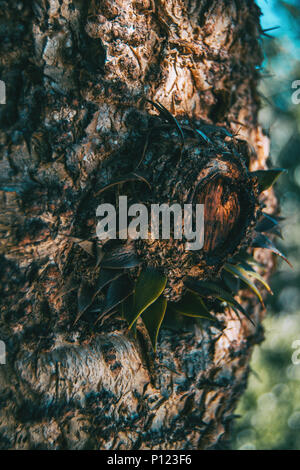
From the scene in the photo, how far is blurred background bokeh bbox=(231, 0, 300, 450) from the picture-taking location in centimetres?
127

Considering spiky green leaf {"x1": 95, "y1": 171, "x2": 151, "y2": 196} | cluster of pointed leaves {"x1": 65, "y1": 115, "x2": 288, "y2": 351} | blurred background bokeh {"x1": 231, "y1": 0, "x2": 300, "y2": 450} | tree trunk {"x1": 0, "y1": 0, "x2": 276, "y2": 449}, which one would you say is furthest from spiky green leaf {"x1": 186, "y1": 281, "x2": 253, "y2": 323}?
blurred background bokeh {"x1": 231, "y1": 0, "x2": 300, "y2": 450}

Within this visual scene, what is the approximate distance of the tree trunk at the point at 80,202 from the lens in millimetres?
646

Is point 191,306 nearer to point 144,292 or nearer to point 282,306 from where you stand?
point 144,292

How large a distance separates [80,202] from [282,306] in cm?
134

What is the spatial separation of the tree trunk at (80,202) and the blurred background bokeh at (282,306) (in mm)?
565

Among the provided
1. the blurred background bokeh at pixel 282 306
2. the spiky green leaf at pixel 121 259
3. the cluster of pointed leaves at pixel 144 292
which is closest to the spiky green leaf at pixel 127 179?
the cluster of pointed leaves at pixel 144 292

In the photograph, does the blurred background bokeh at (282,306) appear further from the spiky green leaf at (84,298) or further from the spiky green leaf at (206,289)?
the spiky green leaf at (84,298)

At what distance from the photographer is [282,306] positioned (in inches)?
63.9

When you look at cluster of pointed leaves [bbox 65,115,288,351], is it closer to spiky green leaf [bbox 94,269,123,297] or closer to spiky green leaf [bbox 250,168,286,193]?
spiky green leaf [bbox 94,269,123,297]

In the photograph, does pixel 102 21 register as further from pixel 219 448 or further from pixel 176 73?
pixel 219 448

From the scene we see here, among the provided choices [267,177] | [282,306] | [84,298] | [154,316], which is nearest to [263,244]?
[267,177]

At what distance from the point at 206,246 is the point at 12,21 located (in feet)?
2.05

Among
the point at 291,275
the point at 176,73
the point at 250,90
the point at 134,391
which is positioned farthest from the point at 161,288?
the point at 291,275

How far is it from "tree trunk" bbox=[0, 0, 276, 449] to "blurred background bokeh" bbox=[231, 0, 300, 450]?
0.57 metres
